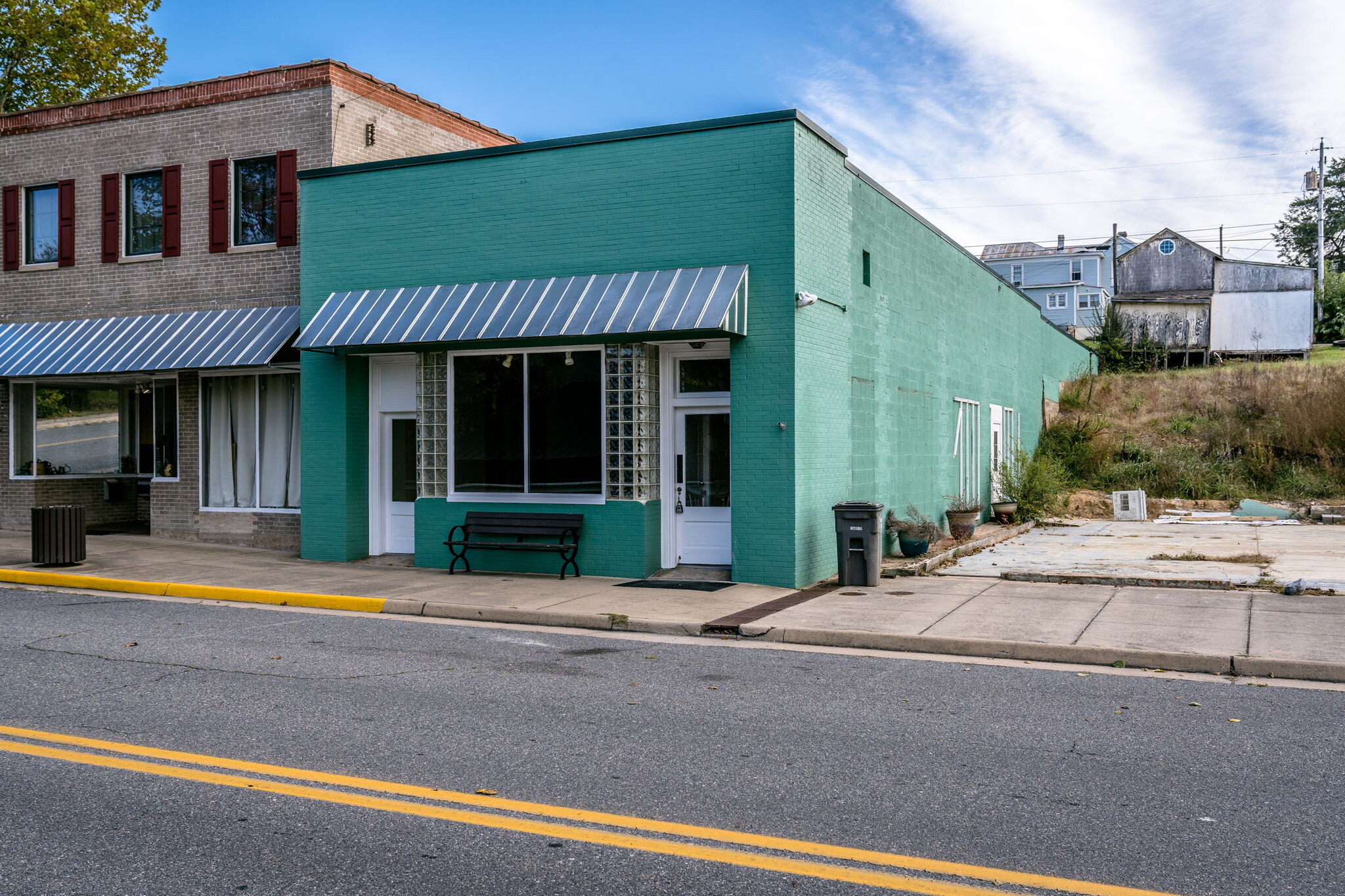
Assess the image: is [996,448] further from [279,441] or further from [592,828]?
[592,828]

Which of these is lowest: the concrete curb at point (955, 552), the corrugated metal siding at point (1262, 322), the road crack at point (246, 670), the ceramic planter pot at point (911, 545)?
the road crack at point (246, 670)

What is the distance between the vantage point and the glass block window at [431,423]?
1524 cm

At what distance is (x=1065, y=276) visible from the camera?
2461 inches

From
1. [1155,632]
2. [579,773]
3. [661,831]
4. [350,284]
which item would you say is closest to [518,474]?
[350,284]

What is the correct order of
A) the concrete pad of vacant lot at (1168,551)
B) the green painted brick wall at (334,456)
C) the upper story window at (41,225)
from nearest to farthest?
the concrete pad of vacant lot at (1168,551)
the green painted brick wall at (334,456)
the upper story window at (41,225)

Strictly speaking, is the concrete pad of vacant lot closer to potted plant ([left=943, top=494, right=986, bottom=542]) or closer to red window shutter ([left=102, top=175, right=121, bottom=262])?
potted plant ([left=943, top=494, right=986, bottom=542])

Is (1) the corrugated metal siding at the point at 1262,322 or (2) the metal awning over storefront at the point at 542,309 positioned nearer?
(2) the metal awning over storefront at the point at 542,309

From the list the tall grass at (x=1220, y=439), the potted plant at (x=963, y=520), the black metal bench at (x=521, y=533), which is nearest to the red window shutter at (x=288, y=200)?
the black metal bench at (x=521, y=533)

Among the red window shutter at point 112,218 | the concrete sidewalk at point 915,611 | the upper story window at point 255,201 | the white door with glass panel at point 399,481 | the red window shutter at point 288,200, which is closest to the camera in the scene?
the concrete sidewalk at point 915,611

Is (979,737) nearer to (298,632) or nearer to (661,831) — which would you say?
(661,831)

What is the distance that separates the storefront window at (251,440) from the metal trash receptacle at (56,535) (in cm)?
335

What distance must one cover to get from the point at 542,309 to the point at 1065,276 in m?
55.2

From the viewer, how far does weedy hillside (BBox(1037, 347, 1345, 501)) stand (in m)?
25.5

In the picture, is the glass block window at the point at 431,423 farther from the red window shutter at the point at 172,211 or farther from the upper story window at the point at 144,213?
the upper story window at the point at 144,213
